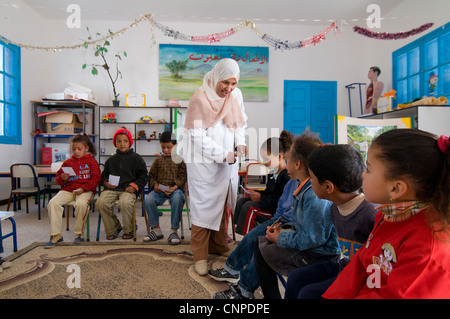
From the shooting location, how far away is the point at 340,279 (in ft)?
2.74

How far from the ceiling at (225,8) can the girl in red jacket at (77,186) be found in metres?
3.19

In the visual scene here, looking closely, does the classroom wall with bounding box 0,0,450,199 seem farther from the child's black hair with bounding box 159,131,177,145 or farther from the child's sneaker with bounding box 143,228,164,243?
the child's sneaker with bounding box 143,228,164,243

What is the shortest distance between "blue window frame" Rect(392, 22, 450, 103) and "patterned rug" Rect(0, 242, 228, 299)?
171 inches

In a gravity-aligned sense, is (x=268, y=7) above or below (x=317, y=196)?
above

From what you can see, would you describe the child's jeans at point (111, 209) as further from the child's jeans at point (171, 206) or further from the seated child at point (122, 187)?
the child's jeans at point (171, 206)

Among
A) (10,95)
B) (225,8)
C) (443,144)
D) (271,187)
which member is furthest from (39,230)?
(225,8)

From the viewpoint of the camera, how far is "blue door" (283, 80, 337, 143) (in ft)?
21.0

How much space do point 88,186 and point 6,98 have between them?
3.39 meters

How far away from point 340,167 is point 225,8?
5.46m

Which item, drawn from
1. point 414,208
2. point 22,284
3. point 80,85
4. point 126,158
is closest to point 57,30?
point 80,85

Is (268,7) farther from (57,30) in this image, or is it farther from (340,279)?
(340,279)

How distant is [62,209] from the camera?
106 inches

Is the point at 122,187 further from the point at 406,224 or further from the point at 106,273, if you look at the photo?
the point at 406,224

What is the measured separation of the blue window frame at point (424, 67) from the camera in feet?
14.3
